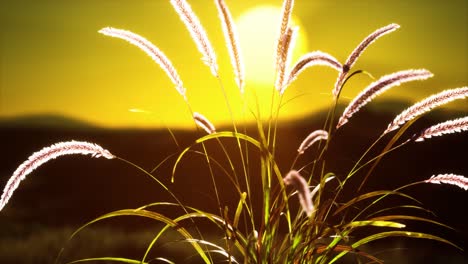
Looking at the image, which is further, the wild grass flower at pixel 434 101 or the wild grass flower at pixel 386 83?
the wild grass flower at pixel 434 101

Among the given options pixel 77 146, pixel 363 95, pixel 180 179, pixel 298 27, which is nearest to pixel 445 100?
pixel 363 95

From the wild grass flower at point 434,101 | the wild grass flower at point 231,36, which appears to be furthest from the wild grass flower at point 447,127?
the wild grass flower at point 231,36

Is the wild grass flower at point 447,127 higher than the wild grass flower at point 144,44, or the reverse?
the wild grass flower at point 144,44

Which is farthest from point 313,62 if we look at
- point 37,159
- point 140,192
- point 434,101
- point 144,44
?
point 140,192

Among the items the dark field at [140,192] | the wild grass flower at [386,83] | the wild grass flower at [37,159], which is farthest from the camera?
the dark field at [140,192]

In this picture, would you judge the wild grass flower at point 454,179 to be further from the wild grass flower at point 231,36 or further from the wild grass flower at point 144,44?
the wild grass flower at point 144,44

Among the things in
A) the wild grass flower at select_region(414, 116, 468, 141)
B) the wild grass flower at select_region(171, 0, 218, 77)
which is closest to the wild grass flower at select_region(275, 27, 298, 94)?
the wild grass flower at select_region(171, 0, 218, 77)

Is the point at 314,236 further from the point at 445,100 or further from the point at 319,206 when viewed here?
the point at 445,100
